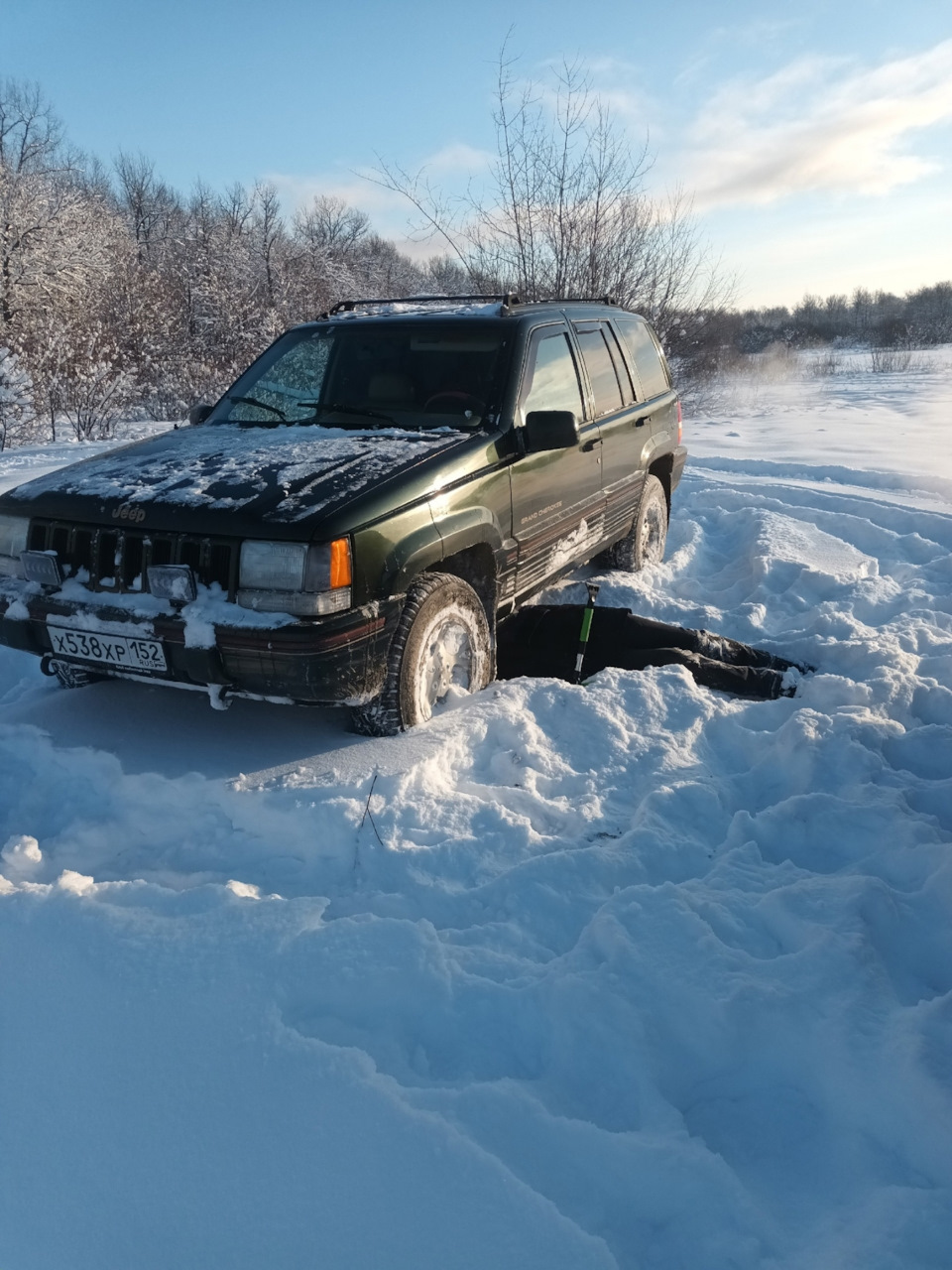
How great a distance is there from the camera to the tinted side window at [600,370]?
500 centimetres

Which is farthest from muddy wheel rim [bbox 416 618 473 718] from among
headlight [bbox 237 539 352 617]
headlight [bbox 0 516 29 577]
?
headlight [bbox 0 516 29 577]

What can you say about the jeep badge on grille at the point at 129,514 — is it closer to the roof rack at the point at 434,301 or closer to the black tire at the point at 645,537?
the roof rack at the point at 434,301

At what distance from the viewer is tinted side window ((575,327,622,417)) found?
5004 mm

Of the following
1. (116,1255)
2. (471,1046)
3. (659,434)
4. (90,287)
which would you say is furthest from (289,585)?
(90,287)

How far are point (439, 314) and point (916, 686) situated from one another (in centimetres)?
291

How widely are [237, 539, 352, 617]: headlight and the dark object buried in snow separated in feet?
5.66

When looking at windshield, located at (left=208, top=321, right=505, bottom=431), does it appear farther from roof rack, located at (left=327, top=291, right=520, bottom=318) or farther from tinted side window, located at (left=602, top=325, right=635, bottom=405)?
tinted side window, located at (left=602, top=325, right=635, bottom=405)

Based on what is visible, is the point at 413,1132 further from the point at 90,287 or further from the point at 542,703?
the point at 90,287

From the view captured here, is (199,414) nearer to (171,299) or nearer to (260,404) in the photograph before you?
(260,404)

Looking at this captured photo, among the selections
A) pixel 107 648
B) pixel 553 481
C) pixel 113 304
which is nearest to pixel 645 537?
→ pixel 553 481

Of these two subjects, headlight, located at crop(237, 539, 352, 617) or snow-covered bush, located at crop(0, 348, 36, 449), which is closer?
headlight, located at crop(237, 539, 352, 617)

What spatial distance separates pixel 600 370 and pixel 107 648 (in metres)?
3.35

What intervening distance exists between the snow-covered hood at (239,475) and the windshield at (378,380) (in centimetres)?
22

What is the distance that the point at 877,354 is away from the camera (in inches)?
1287
